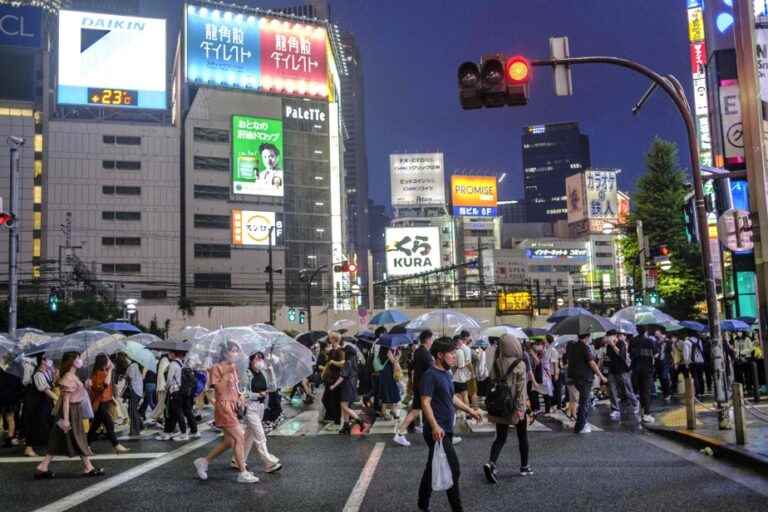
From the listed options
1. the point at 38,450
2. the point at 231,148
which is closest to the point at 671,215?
the point at 38,450

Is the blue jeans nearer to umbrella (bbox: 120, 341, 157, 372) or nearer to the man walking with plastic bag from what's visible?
the man walking with plastic bag

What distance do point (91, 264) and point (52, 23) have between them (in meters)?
39.1

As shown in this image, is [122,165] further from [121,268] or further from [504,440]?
[504,440]

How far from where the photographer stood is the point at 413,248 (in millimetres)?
70562

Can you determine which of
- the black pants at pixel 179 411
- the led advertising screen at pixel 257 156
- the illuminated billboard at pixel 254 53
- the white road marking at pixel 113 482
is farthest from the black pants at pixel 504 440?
the illuminated billboard at pixel 254 53

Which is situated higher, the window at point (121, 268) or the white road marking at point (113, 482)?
the window at point (121, 268)

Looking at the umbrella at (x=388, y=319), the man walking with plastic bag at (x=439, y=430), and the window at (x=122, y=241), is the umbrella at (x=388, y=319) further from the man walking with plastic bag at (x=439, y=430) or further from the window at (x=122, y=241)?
the window at (x=122, y=241)

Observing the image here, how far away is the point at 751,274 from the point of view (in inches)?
917

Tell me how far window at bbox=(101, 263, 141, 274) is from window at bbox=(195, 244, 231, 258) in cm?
527

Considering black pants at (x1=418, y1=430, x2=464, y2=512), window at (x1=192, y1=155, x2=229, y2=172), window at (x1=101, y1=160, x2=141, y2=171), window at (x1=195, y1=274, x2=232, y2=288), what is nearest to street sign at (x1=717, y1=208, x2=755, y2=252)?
black pants at (x1=418, y1=430, x2=464, y2=512)

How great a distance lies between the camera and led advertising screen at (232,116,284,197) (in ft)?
222

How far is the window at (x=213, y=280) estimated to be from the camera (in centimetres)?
6656

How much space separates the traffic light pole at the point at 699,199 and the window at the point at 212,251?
58.4m

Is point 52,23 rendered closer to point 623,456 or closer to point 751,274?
point 751,274
